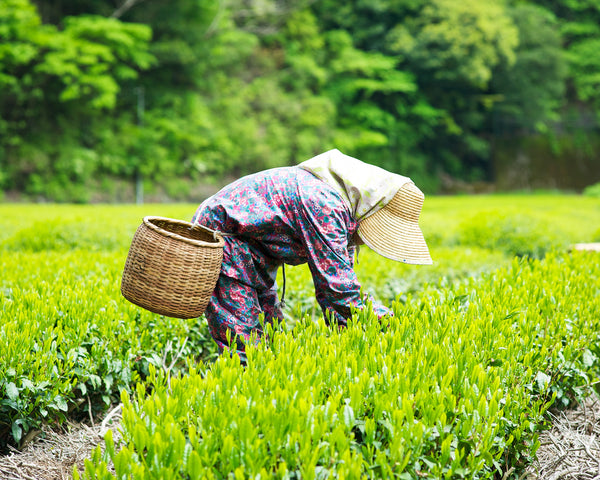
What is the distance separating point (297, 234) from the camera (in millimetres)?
2904

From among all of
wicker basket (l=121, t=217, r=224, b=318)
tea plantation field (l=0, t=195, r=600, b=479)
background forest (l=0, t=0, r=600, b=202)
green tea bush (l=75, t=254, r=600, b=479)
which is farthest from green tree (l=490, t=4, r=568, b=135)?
wicker basket (l=121, t=217, r=224, b=318)

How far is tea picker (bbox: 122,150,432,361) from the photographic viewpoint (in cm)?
274

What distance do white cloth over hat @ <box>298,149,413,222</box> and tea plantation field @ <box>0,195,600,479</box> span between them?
0.55 metres

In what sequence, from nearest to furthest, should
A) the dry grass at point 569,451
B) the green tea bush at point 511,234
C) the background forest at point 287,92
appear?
the dry grass at point 569,451 < the green tea bush at point 511,234 < the background forest at point 287,92

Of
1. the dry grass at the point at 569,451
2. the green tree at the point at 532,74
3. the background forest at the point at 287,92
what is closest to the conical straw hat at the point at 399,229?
the dry grass at the point at 569,451

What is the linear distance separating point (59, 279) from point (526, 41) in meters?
27.0

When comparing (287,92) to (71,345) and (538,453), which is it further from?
(538,453)

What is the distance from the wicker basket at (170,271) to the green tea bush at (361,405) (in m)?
0.41

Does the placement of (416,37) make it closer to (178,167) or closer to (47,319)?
(178,167)

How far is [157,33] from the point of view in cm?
2031

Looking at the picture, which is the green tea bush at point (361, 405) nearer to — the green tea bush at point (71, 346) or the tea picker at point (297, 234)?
the tea picker at point (297, 234)

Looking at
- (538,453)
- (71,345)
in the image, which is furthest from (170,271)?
(538,453)

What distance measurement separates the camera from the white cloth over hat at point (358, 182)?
289 centimetres

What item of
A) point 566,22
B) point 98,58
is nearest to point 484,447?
point 98,58
